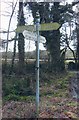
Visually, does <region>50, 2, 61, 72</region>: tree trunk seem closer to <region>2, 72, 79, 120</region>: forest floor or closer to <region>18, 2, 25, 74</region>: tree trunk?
<region>2, 72, 79, 120</region>: forest floor

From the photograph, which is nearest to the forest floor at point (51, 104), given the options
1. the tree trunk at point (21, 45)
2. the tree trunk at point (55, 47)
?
the tree trunk at point (55, 47)

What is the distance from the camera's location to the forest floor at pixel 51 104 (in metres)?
3.29

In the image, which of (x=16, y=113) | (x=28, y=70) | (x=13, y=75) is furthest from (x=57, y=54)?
(x=16, y=113)

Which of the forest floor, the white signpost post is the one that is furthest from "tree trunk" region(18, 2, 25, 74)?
the forest floor

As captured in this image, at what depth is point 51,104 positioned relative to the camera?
3359mm

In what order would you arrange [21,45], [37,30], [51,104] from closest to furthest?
1. [37,30]
2. [51,104]
3. [21,45]

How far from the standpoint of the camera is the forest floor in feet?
10.8

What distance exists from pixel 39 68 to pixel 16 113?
747 mm

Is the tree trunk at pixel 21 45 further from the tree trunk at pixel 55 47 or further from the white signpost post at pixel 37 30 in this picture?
the tree trunk at pixel 55 47

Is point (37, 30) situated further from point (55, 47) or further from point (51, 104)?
point (51, 104)

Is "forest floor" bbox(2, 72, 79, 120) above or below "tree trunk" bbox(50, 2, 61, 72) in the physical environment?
below

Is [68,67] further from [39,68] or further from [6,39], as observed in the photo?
[6,39]

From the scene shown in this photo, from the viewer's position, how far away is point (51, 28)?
137 inches

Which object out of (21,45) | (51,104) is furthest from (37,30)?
(51,104)
